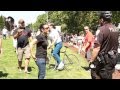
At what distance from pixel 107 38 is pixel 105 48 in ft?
0.64

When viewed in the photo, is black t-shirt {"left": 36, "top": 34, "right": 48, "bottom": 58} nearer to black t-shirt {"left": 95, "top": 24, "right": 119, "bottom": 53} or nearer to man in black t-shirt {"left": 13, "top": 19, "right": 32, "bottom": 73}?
black t-shirt {"left": 95, "top": 24, "right": 119, "bottom": 53}

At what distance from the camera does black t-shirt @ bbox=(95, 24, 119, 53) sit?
21.0 feet

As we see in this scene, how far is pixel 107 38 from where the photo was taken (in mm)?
6430

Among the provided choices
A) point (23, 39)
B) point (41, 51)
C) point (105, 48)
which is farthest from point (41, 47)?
point (23, 39)

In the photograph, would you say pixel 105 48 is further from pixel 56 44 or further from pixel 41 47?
pixel 56 44

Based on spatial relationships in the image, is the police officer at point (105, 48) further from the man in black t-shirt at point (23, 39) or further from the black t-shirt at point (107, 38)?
the man in black t-shirt at point (23, 39)

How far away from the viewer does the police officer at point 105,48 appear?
21.0 feet

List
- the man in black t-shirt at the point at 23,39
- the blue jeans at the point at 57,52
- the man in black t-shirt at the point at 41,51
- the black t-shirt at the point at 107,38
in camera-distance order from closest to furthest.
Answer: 1. the black t-shirt at the point at 107,38
2. the man in black t-shirt at the point at 41,51
3. the man in black t-shirt at the point at 23,39
4. the blue jeans at the point at 57,52

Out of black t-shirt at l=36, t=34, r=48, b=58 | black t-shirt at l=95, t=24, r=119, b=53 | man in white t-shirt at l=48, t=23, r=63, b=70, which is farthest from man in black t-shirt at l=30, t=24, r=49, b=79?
man in white t-shirt at l=48, t=23, r=63, b=70

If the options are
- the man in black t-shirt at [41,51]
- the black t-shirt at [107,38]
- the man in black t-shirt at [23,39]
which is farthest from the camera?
the man in black t-shirt at [23,39]

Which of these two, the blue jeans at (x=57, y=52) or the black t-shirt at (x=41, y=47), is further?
the blue jeans at (x=57, y=52)

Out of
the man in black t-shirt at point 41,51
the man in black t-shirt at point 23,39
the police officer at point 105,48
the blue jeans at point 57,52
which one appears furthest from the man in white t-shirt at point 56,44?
the police officer at point 105,48
